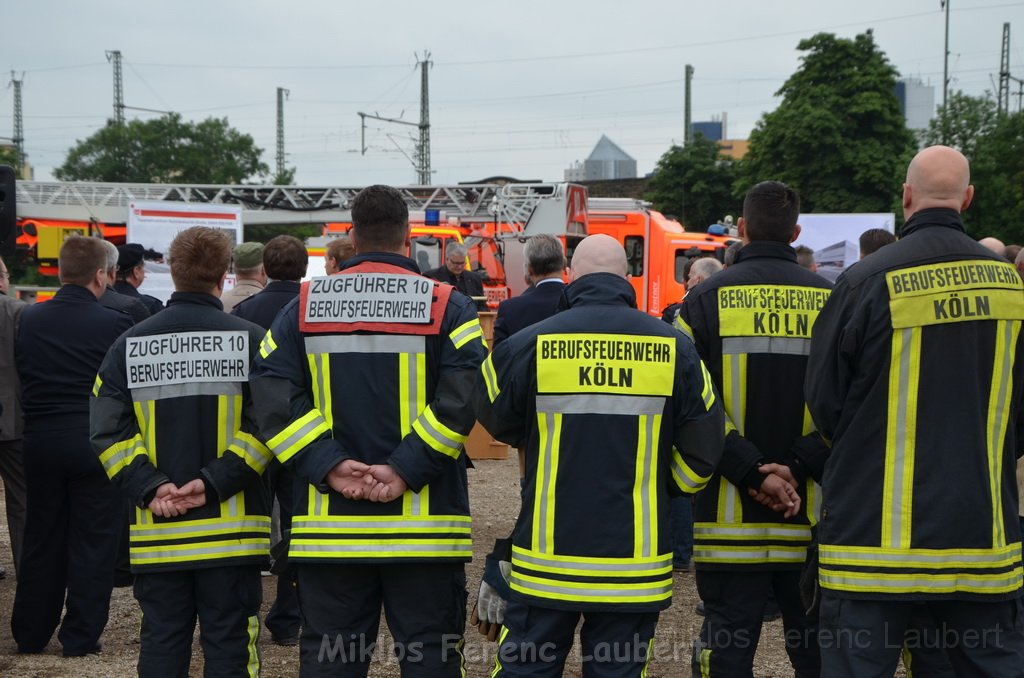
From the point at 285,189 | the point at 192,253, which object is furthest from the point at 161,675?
the point at 285,189

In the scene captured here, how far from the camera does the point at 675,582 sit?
7680 millimetres

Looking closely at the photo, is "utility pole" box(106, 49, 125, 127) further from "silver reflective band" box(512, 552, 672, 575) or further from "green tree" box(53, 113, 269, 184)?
"silver reflective band" box(512, 552, 672, 575)

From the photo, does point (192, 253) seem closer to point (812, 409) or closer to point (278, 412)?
point (278, 412)

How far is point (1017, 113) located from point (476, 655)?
32.9 metres

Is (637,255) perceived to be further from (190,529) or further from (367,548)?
(367,548)

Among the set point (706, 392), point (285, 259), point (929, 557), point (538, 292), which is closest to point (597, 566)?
point (706, 392)

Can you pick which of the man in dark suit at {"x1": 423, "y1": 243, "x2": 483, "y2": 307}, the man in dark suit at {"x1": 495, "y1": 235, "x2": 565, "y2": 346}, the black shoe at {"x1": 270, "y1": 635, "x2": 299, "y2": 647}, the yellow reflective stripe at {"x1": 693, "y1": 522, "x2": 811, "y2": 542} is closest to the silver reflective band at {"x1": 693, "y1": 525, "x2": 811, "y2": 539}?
the yellow reflective stripe at {"x1": 693, "y1": 522, "x2": 811, "y2": 542}

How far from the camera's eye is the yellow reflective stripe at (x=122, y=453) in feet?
14.9

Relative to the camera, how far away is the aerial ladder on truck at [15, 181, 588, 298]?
2062 cm

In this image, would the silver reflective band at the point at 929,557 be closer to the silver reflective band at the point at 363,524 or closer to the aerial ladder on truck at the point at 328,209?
the silver reflective band at the point at 363,524

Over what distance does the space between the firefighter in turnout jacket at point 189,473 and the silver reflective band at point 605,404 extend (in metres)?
1.36

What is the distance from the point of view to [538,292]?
24.9 feet

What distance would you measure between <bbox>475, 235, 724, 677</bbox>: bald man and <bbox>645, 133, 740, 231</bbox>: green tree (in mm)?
43401

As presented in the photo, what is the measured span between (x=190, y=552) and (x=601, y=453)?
1766mm
